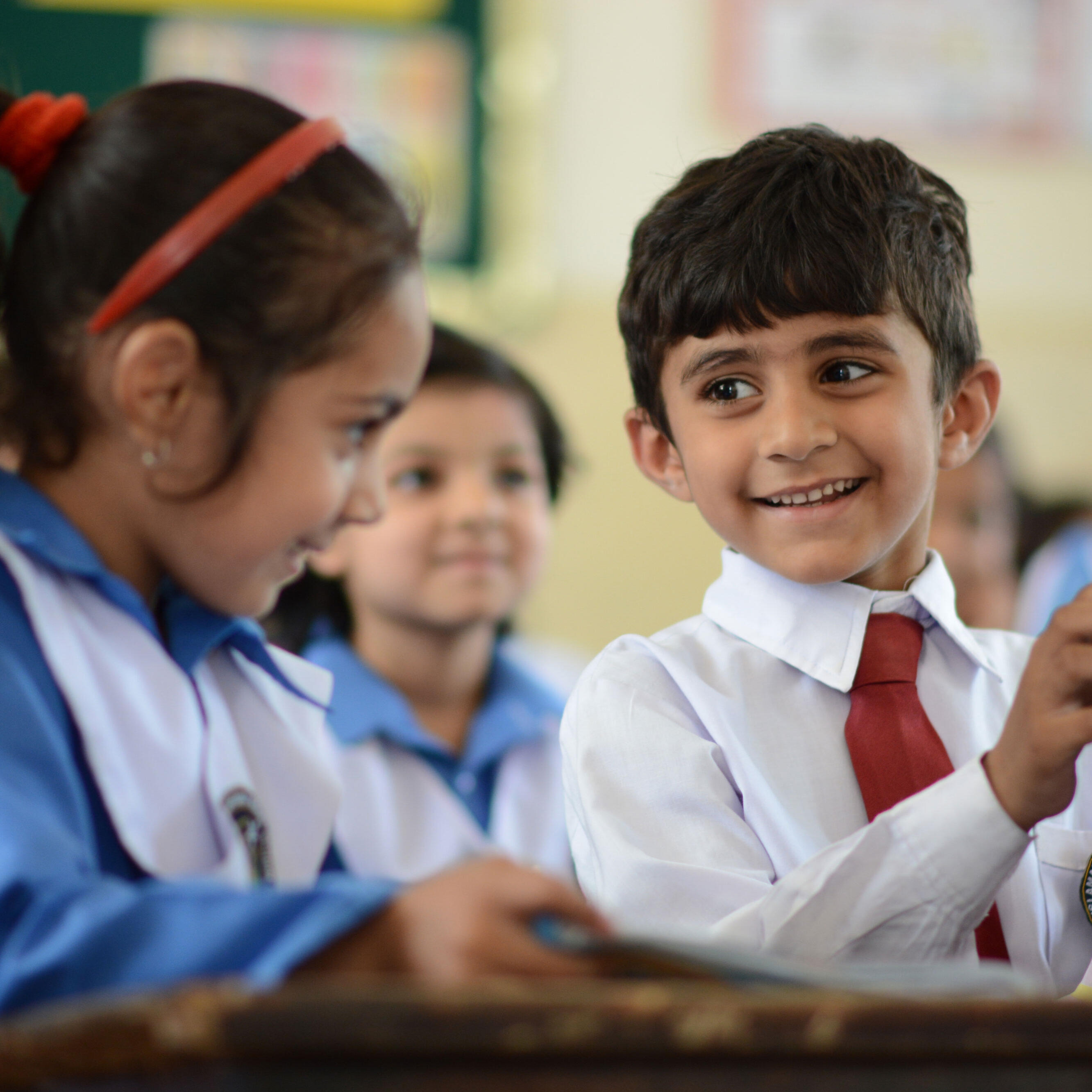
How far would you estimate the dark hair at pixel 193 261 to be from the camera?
29.3 inches

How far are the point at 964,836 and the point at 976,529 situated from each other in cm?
162

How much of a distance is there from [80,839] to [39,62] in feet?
9.07

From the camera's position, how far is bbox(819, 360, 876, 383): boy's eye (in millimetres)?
899

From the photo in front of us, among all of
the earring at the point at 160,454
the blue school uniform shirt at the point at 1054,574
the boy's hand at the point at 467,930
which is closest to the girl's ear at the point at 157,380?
the earring at the point at 160,454

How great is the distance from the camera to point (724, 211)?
0.92m

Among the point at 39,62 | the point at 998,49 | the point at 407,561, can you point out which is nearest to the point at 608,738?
the point at 407,561

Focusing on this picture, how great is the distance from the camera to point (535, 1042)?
41 centimetres

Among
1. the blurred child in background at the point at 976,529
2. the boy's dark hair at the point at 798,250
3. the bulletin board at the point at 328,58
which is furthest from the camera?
the bulletin board at the point at 328,58

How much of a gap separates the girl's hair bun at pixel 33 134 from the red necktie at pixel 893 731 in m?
0.62

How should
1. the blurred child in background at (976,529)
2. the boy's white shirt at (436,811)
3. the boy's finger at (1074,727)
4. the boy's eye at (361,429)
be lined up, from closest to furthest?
the boy's finger at (1074,727), the boy's eye at (361,429), the boy's white shirt at (436,811), the blurred child in background at (976,529)

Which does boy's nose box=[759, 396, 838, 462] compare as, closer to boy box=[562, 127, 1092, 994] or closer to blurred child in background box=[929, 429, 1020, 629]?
boy box=[562, 127, 1092, 994]

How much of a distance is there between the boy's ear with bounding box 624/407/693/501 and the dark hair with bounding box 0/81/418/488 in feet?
0.91

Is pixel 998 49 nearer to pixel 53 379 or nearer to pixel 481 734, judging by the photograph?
pixel 481 734

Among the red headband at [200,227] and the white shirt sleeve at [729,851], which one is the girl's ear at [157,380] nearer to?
the red headband at [200,227]
